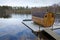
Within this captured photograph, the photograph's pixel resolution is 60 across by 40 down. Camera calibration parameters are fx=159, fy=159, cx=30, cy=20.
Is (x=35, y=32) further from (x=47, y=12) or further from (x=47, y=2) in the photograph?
(x=47, y=2)

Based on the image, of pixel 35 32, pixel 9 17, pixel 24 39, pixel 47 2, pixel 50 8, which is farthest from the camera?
pixel 9 17

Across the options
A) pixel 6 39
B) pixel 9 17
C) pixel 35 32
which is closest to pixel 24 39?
pixel 6 39

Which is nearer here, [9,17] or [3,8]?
[3,8]

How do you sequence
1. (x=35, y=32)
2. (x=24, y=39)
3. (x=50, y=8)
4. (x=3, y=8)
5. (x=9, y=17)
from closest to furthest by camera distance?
(x=24, y=39) → (x=35, y=32) → (x=50, y=8) → (x=3, y=8) → (x=9, y=17)

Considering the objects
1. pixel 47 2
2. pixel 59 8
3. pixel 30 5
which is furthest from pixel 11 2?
pixel 59 8

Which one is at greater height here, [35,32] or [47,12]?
[47,12]

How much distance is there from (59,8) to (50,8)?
28 cm

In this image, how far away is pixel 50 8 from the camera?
373 centimetres

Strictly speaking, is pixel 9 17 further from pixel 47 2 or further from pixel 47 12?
pixel 47 12

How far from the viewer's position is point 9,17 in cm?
523

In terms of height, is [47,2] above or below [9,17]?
above

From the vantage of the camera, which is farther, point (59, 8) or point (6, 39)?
point (59, 8)

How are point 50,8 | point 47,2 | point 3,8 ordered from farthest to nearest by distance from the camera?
1. point 3,8
2. point 47,2
3. point 50,8

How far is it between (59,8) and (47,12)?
34 centimetres
